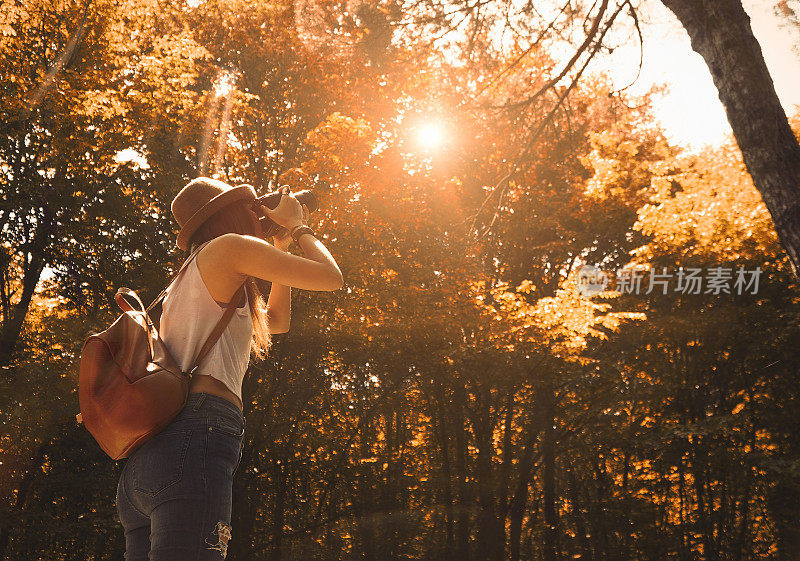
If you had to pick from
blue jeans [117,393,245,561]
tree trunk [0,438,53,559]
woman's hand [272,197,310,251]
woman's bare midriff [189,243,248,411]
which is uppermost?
tree trunk [0,438,53,559]

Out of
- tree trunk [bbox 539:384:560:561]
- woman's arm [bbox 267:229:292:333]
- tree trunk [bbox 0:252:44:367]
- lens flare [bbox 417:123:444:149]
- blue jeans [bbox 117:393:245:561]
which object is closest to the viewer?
blue jeans [bbox 117:393:245:561]

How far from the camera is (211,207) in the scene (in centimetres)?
181

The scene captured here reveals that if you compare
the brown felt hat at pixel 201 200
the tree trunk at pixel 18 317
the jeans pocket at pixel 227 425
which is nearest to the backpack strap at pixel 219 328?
the jeans pocket at pixel 227 425

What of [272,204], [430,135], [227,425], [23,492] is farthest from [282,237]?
[23,492]

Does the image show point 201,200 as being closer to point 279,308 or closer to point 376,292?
point 279,308

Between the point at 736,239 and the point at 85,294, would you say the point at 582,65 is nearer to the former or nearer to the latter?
the point at 736,239

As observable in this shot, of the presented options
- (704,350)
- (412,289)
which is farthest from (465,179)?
(704,350)

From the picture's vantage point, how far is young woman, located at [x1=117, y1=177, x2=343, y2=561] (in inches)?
56.3

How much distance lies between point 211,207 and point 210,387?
0.51 metres

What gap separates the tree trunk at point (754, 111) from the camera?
3.90 meters

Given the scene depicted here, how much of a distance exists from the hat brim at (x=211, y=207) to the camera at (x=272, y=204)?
0.08 meters

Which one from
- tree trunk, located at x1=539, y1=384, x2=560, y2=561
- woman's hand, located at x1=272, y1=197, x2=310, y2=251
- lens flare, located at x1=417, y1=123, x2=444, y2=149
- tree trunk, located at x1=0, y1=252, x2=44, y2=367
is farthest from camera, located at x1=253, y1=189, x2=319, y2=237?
tree trunk, located at x1=539, y1=384, x2=560, y2=561

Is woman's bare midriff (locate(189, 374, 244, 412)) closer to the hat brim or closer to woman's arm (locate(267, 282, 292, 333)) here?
the hat brim

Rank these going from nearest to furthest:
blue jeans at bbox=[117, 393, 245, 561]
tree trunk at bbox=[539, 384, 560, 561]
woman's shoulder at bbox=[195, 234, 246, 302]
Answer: blue jeans at bbox=[117, 393, 245, 561], woman's shoulder at bbox=[195, 234, 246, 302], tree trunk at bbox=[539, 384, 560, 561]
